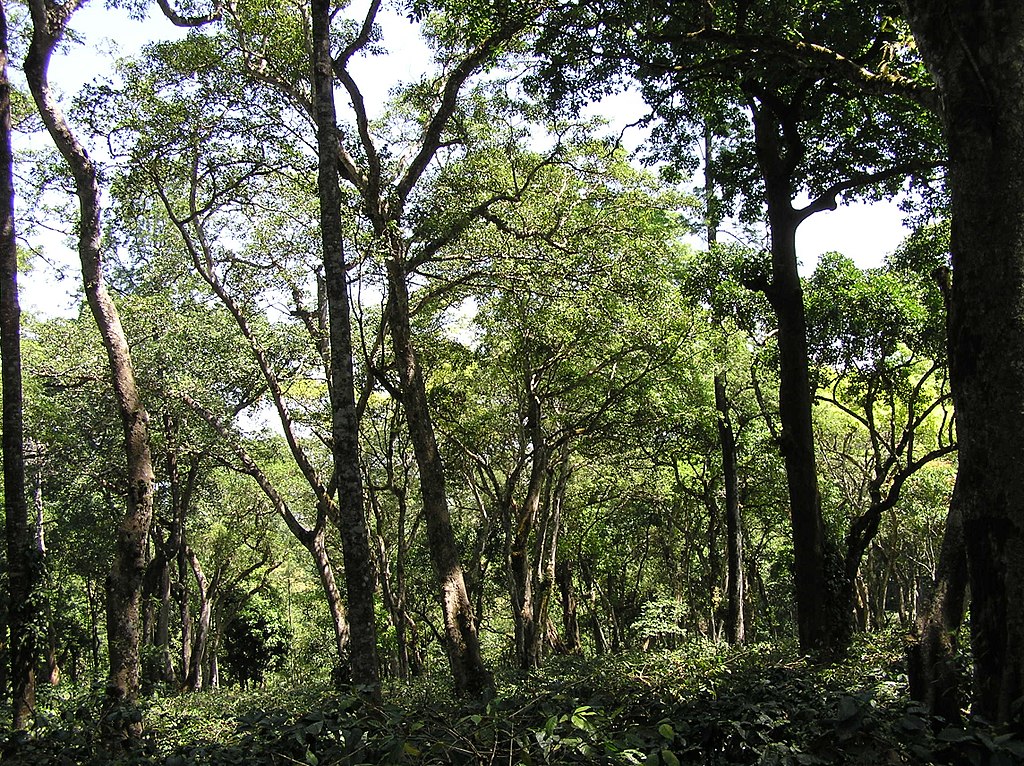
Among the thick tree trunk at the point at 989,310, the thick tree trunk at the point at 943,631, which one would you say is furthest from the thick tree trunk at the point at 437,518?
the thick tree trunk at the point at 989,310

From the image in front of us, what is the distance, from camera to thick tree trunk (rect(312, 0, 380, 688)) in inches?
305

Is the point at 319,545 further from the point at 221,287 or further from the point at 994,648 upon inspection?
the point at 994,648

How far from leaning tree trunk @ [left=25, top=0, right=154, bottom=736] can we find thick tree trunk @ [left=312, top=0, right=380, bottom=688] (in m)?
2.40

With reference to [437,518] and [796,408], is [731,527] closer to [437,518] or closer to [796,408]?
[796,408]

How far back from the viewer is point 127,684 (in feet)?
26.2

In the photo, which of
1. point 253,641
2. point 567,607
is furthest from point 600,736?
point 253,641

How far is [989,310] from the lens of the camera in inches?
158

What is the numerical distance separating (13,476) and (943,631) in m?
9.77

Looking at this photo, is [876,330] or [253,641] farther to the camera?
[253,641]

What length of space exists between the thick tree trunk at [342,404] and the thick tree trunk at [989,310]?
17.6ft

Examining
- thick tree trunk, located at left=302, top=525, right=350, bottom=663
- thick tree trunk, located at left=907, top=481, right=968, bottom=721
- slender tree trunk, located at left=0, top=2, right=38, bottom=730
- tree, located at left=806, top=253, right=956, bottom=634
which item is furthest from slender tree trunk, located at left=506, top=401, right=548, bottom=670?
thick tree trunk, located at left=907, top=481, right=968, bottom=721

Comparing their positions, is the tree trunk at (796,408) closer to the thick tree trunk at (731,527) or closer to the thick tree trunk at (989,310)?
the thick tree trunk at (989,310)

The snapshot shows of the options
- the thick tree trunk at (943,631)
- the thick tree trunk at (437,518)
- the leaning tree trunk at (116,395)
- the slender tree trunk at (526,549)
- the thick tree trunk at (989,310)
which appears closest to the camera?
the thick tree trunk at (989,310)

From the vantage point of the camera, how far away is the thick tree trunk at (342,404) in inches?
305
